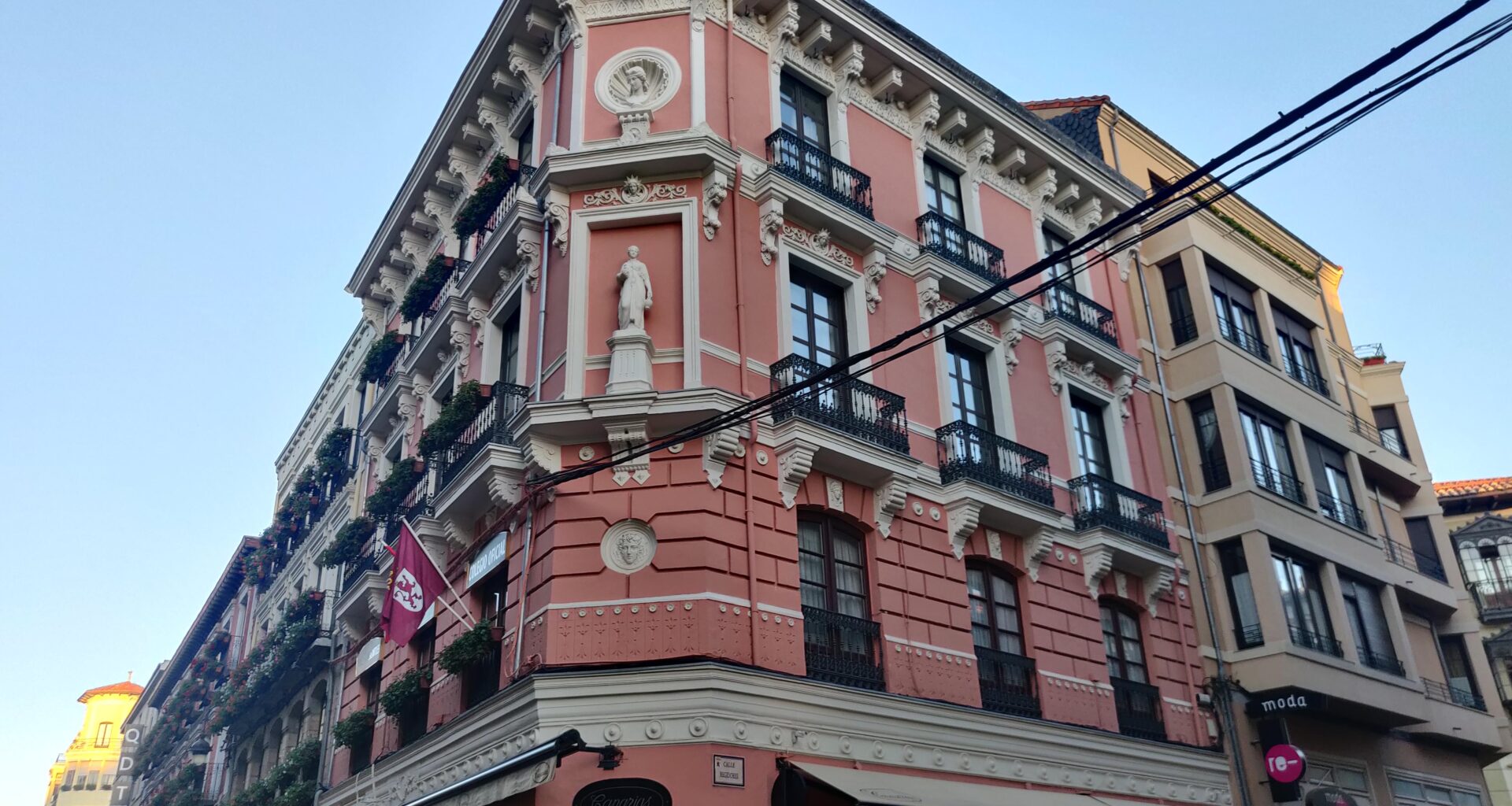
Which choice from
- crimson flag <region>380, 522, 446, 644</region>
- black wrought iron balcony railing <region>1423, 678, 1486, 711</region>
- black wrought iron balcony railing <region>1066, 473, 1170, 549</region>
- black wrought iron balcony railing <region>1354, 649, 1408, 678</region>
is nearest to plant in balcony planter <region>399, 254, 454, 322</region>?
crimson flag <region>380, 522, 446, 644</region>

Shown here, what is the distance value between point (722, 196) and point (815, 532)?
5100 millimetres

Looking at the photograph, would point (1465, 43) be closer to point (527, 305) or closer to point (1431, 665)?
point (527, 305)

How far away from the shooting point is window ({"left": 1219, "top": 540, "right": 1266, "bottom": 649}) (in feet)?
70.1

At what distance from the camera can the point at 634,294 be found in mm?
15961

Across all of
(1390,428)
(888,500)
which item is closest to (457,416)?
(888,500)

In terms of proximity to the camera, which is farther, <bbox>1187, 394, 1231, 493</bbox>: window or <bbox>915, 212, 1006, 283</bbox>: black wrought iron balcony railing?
<bbox>1187, 394, 1231, 493</bbox>: window

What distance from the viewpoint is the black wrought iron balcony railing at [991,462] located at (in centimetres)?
1819

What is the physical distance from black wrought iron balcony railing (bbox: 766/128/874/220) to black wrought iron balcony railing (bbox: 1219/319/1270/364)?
964 cm

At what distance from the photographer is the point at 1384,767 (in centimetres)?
2278

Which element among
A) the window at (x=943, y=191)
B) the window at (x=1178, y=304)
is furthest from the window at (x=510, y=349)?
the window at (x=1178, y=304)

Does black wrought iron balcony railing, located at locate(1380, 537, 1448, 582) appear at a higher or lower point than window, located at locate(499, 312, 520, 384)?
lower

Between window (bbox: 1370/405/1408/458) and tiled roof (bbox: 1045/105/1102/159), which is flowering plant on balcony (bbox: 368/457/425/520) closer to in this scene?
tiled roof (bbox: 1045/105/1102/159)

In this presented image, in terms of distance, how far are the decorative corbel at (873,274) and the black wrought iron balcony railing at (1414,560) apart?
14892mm

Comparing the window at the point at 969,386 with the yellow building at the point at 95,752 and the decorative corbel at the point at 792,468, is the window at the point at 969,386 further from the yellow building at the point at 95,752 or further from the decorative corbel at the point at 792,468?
the yellow building at the point at 95,752
